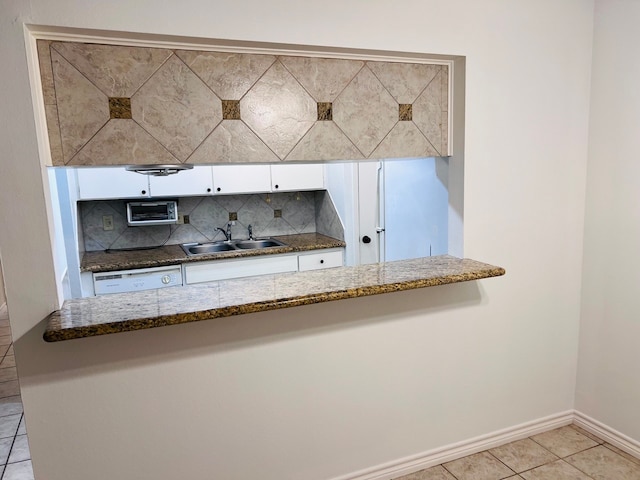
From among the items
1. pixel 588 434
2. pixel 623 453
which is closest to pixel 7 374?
pixel 588 434

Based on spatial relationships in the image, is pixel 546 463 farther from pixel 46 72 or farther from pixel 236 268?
pixel 46 72

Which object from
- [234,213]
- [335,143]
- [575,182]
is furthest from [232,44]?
[234,213]

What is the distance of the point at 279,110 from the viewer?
183cm

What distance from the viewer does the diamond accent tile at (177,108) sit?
1644 mm

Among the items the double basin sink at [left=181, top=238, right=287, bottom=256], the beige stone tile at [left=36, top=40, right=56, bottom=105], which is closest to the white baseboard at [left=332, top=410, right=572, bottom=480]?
the beige stone tile at [left=36, top=40, right=56, bottom=105]

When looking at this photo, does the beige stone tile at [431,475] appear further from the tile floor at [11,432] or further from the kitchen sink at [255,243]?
the kitchen sink at [255,243]

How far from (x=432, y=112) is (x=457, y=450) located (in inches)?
68.6

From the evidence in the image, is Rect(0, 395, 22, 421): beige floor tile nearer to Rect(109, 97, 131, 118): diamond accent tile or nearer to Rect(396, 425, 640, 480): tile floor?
Rect(109, 97, 131, 118): diamond accent tile

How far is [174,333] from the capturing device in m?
1.70

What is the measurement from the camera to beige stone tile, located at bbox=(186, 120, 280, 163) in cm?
174

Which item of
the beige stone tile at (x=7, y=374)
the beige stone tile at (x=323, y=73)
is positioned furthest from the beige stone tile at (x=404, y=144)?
the beige stone tile at (x=7, y=374)

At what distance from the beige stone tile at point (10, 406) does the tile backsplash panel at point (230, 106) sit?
241 cm

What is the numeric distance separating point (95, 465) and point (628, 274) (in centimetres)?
257

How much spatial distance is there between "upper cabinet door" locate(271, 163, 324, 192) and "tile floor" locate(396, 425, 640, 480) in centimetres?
257
